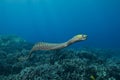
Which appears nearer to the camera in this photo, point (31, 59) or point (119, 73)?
point (119, 73)

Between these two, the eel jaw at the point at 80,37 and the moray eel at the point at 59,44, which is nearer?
the eel jaw at the point at 80,37

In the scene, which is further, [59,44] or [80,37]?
[59,44]

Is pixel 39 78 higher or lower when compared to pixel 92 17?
lower

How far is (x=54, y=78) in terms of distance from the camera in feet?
21.7

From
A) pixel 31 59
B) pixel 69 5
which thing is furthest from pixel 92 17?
pixel 31 59

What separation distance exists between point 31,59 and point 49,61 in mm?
1398

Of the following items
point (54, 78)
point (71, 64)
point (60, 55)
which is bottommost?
point (54, 78)

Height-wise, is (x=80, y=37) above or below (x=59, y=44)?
below

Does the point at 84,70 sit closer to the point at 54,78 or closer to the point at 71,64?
the point at 71,64

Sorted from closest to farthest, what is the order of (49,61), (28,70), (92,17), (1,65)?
(28,70) < (1,65) < (49,61) < (92,17)

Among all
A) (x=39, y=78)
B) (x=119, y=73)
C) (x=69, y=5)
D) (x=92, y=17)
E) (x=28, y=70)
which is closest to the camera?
(x=39, y=78)

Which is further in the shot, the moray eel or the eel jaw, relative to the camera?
the moray eel

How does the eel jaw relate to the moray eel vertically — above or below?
below

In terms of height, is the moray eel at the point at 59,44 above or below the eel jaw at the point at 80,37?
above
